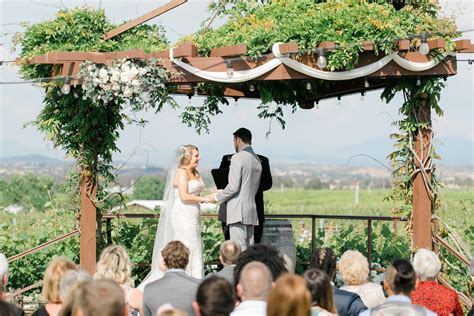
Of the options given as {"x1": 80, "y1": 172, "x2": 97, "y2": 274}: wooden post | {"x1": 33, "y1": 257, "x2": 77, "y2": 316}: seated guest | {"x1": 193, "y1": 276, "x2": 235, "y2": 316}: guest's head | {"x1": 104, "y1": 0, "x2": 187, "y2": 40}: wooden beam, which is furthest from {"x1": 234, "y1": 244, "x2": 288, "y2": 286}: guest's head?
{"x1": 80, "y1": 172, "x2": 97, "y2": 274}: wooden post

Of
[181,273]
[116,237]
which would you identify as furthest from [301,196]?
[181,273]

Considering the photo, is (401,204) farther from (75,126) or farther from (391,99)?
(75,126)

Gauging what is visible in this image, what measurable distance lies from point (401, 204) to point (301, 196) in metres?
73.0

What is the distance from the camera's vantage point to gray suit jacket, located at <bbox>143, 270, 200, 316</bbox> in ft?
21.1

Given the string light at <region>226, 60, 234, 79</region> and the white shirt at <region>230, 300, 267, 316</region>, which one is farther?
the string light at <region>226, 60, 234, 79</region>

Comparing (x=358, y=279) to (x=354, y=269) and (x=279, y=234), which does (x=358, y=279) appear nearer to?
(x=354, y=269)

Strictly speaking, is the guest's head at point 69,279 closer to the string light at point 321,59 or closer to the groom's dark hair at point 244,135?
the string light at point 321,59

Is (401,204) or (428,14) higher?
(428,14)

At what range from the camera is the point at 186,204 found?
34.4 feet

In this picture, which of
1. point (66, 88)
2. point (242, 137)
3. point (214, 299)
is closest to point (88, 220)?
point (66, 88)

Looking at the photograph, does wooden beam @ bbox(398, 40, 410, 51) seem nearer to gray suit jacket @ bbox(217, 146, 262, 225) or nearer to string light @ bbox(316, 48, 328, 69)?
string light @ bbox(316, 48, 328, 69)

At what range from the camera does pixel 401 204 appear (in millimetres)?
10328

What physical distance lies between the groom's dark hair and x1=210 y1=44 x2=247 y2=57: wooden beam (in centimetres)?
92

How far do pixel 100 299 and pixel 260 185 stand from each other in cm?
615
